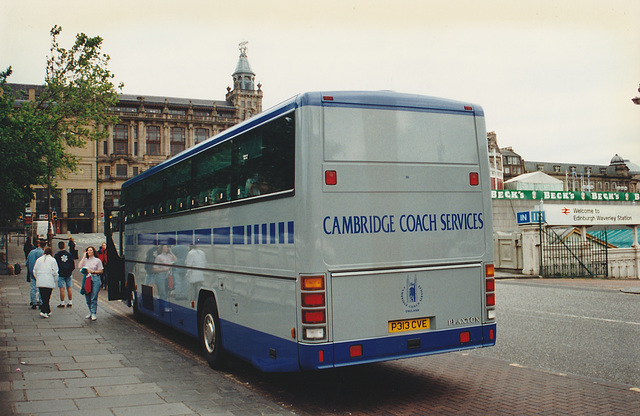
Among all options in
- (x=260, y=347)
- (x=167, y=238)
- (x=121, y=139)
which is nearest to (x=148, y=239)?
(x=167, y=238)

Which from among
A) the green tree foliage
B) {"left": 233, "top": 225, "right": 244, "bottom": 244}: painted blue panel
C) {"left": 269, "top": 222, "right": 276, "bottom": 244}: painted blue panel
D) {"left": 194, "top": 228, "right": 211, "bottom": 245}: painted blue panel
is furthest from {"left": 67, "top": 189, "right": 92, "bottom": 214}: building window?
{"left": 269, "top": 222, "right": 276, "bottom": 244}: painted blue panel

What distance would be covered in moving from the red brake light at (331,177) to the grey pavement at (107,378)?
2429 millimetres

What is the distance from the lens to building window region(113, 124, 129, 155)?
386ft

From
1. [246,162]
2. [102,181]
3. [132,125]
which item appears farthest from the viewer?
[132,125]

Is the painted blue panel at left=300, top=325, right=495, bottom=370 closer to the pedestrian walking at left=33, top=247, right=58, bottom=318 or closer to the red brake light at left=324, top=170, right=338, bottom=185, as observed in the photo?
the red brake light at left=324, top=170, right=338, bottom=185

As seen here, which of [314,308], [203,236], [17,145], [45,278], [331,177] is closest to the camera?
[314,308]

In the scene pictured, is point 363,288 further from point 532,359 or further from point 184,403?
point 532,359

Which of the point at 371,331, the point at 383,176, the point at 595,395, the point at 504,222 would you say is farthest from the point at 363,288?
the point at 504,222

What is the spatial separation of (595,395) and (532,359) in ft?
6.80

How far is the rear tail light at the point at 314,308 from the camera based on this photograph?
19.8ft

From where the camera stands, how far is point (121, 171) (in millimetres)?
114500

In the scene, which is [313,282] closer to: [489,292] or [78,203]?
[489,292]

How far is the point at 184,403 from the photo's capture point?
637 centimetres

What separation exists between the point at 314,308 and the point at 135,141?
120686mm
